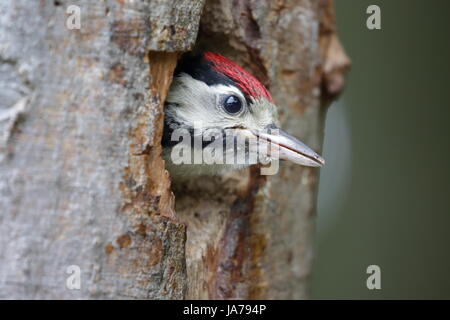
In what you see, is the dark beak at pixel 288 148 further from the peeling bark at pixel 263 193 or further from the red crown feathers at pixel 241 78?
the peeling bark at pixel 263 193

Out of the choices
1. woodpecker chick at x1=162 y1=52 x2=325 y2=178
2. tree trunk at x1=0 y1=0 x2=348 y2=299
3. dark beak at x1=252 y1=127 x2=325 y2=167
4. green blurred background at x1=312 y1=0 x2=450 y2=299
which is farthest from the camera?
green blurred background at x1=312 y1=0 x2=450 y2=299

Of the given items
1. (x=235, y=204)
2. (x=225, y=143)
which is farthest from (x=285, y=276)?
(x=225, y=143)

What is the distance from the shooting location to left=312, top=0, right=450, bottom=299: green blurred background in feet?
19.8

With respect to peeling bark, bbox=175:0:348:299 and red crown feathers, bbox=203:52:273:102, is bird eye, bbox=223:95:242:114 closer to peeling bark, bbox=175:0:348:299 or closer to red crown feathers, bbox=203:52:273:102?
red crown feathers, bbox=203:52:273:102

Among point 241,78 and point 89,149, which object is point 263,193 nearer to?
point 241,78

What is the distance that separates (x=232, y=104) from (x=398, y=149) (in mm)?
3355

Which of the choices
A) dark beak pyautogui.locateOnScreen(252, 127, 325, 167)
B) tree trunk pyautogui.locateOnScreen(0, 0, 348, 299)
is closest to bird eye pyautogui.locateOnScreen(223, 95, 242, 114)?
dark beak pyautogui.locateOnScreen(252, 127, 325, 167)

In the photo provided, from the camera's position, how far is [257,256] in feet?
11.2

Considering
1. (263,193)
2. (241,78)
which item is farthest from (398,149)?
(241,78)

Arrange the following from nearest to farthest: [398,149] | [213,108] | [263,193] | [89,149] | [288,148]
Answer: [89,149] → [288,148] → [213,108] → [263,193] → [398,149]

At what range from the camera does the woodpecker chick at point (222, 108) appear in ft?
10.5

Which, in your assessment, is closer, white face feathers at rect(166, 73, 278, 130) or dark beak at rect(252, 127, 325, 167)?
dark beak at rect(252, 127, 325, 167)

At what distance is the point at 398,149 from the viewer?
6.15 metres

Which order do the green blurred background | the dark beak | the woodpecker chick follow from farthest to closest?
the green blurred background → the woodpecker chick → the dark beak
